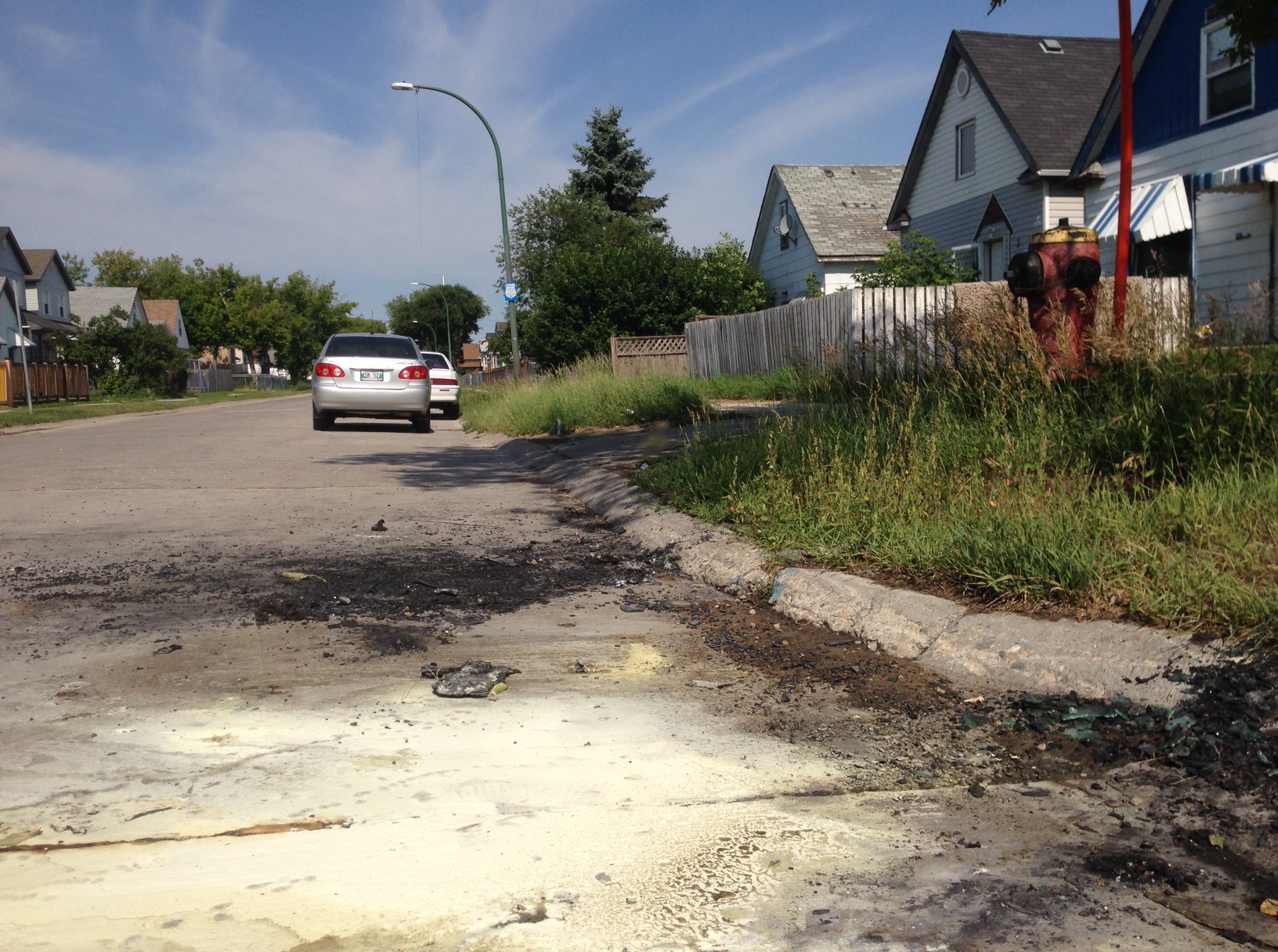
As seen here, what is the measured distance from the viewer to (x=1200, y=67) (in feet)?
54.9

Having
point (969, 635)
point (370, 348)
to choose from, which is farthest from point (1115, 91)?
point (969, 635)

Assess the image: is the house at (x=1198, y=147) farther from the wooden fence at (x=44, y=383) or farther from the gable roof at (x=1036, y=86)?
the wooden fence at (x=44, y=383)

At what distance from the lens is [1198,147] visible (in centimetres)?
1692

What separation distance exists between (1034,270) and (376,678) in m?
4.87

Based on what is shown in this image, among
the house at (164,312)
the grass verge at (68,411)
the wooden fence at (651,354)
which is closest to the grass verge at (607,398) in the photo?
the wooden fence at (651,354)

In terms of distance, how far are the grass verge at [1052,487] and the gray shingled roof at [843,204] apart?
79.8 ft

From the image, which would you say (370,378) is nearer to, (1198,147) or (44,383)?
(1198,147)

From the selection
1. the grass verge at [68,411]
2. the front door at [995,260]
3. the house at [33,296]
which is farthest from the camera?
the house at [33,296]

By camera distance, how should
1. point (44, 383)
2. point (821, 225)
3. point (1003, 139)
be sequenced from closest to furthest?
point (1003, 139) < point (821, 225) < point (44, 383)

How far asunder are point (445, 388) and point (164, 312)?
69809 millimetres

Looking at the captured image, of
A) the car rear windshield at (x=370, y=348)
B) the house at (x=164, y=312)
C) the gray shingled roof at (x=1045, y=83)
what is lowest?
the car rear windshield at (x=370, y=348)

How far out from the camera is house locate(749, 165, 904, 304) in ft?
101

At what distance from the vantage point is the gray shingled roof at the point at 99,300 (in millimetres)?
74125

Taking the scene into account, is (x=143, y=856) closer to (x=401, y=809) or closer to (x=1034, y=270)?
(x=401, y=809)
